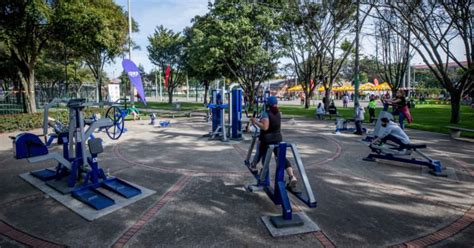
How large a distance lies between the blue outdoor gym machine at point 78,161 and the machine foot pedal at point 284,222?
2.91 meters

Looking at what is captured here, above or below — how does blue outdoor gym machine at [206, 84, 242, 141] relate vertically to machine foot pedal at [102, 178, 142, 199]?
above

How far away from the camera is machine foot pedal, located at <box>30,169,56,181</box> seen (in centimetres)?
690

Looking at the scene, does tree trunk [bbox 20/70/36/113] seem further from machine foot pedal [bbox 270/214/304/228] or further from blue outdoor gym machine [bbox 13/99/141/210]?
machine foot pedal [bbox 270/214/304/228]

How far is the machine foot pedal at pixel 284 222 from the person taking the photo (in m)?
4.52

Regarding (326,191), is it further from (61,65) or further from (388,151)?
(61,65)

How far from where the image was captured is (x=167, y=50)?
42.3m

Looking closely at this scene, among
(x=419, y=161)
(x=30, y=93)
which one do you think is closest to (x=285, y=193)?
(x=419, y=161)

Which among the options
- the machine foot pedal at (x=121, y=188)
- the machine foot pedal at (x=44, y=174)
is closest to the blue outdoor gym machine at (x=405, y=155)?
the machine foot pedal at (x=121, y=188)

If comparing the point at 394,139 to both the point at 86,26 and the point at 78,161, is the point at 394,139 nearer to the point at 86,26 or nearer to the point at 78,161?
the point at 78,161

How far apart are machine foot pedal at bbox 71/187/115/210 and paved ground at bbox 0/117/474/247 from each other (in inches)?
14.0

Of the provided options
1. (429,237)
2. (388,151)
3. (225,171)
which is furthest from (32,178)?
(388,151)

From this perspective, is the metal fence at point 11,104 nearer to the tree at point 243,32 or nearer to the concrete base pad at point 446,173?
the tree at point 243,32

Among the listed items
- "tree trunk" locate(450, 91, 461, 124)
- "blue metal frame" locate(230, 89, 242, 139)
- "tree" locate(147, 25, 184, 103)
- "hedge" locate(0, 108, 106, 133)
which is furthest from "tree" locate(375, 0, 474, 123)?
"tree" locate(147, 25, 184, 103)

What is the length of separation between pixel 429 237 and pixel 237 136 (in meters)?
8.75
